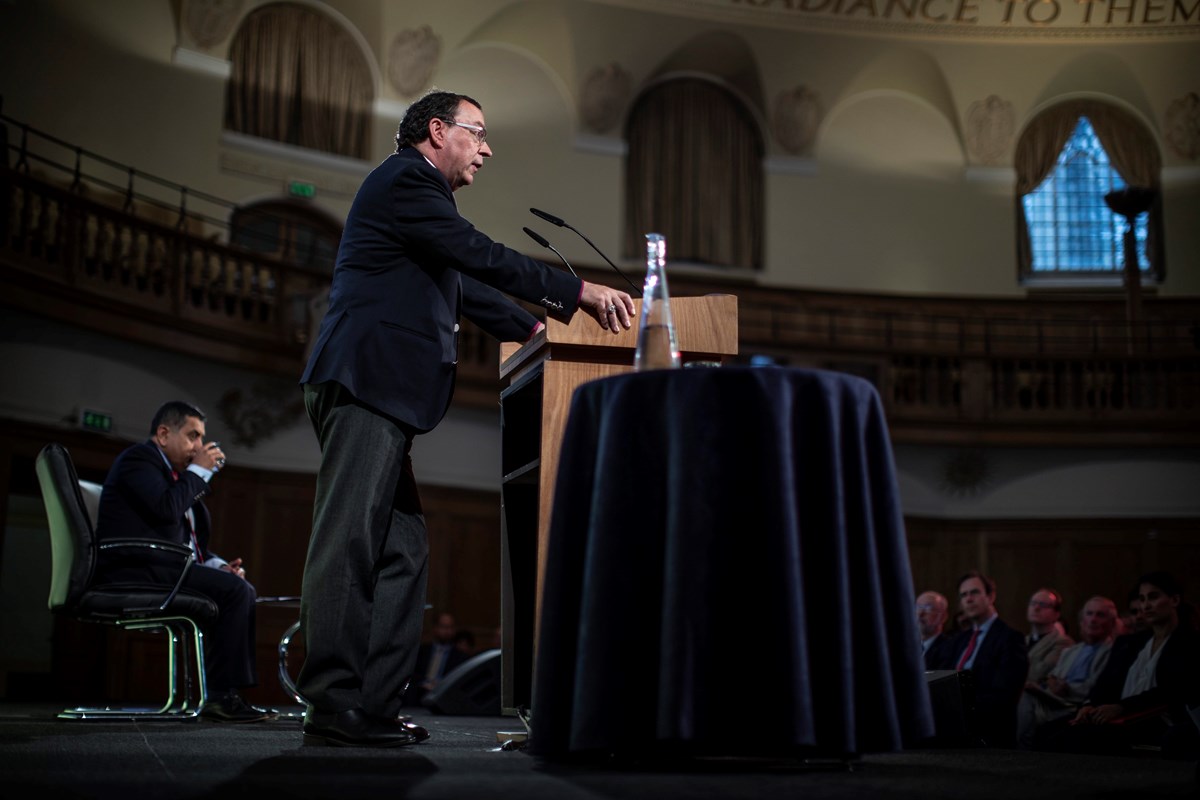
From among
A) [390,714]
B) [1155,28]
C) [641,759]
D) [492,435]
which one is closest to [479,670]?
[492,435]

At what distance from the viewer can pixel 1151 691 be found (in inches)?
191

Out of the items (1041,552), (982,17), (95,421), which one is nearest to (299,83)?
(95,421)

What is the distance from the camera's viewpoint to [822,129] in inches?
581

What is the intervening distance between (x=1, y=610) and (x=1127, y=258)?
1176 cm

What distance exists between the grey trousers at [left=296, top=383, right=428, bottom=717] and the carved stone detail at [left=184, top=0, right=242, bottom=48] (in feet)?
34.2

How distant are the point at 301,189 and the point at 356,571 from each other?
10.4 m

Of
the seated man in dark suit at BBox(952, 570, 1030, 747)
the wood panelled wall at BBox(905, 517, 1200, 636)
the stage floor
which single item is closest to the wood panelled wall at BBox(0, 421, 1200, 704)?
the wood panelled wall at BBox(905, 517, 1200, 636)

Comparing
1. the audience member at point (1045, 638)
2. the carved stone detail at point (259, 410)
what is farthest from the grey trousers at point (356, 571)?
the carved stone detail at point (259, 410)

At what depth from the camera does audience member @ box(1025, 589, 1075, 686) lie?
22.6ft

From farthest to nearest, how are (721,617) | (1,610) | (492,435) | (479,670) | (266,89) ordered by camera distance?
(266,89) → (492,435) → (1,610) → (479,670) → (721,617)

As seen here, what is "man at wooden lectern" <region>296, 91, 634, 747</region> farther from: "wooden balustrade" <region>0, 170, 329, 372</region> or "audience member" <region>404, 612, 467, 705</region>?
"audience member" <region>404, 612, 467, 705</region>

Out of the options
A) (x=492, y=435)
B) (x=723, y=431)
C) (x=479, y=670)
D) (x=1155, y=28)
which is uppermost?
(x=1155, y=28)

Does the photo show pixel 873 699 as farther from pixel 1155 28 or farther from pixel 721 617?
pixel 1155 28

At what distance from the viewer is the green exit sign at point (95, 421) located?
8695 mm
